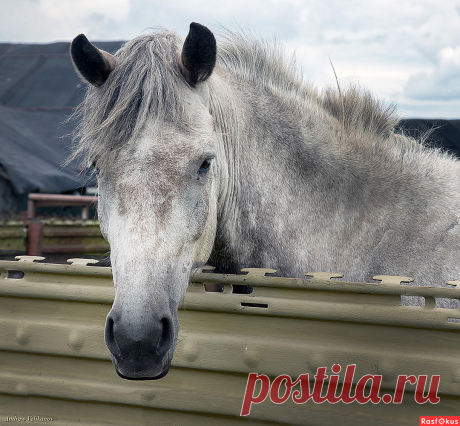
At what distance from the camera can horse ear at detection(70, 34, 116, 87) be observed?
182 cm

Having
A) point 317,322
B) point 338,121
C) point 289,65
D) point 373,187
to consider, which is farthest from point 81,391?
point 289,65

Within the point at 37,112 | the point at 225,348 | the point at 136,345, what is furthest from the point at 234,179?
the point at 37,112

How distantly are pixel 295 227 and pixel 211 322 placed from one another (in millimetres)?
857

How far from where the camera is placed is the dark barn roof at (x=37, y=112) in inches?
244

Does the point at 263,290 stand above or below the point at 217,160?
below

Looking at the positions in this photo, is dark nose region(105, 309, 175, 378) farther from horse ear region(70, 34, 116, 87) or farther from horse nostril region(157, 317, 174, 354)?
horse ear region(70, 34, 116, 87)

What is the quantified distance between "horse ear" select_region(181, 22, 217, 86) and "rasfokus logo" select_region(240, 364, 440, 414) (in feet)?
4.30

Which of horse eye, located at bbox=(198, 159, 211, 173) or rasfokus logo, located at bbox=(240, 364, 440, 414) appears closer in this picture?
rasfokus logo, located at bbox=(240, 364, 440, 414)

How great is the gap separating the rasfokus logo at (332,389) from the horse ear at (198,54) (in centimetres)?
131

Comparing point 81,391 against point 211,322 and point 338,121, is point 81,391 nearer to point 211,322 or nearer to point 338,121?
point 211,322

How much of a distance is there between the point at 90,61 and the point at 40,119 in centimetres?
751

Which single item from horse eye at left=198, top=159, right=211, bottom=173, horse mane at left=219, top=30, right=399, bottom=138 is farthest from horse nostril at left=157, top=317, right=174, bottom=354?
horse mane at left=219, top=30, right=399, bottom=138

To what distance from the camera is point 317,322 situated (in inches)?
57.6

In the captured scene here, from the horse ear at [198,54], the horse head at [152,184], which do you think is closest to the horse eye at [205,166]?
the horse head at [152,184]
